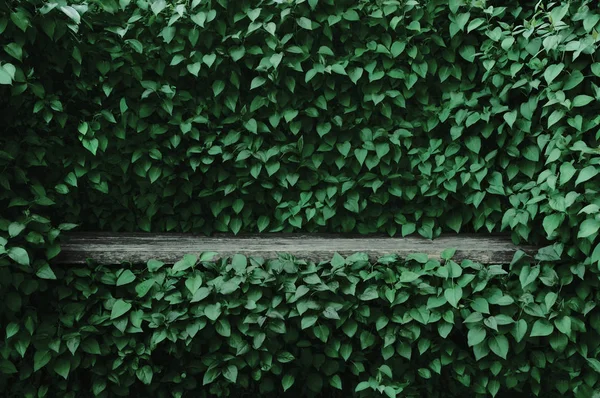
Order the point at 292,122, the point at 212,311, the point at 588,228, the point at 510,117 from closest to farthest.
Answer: the point at 588,228, the point at 212,311, the point at 510,117, the point at 292,122

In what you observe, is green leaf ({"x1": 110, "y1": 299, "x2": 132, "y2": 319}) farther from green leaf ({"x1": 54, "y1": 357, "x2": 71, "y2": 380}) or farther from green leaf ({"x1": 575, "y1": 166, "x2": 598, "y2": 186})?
green leaf ({"x1": 575, "y1": 166, "x2": 598, "y2": 186})

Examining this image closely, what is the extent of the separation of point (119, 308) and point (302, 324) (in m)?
0.96

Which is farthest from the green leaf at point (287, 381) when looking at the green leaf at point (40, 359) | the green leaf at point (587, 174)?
the green leaf at point (587, 174)

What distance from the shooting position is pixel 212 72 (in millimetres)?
3129

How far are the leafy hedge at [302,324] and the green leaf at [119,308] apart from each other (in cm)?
1

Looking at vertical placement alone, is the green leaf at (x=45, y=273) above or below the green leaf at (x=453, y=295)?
above

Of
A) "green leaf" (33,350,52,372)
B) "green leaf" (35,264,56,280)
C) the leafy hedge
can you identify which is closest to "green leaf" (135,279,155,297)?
the leafy hedge

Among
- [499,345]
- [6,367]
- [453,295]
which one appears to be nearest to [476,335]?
[499,345]

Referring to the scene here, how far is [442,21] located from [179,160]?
171cm

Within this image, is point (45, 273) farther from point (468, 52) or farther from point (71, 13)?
point (468, 52)

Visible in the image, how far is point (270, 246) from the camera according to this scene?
3084mm

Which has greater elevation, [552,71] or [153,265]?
[552,71]

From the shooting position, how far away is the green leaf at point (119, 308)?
2818mm

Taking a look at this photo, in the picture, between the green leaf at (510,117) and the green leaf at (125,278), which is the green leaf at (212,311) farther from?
the green leaf at (510,117)
